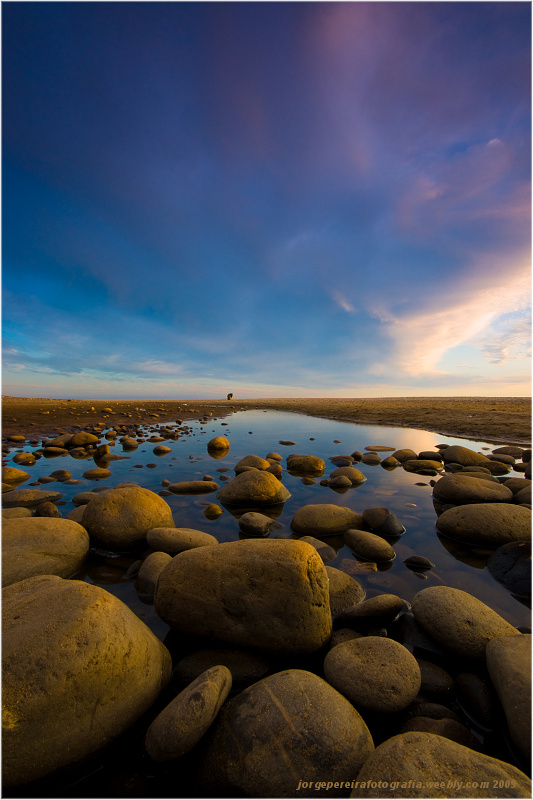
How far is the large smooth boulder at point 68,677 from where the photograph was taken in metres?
2.18

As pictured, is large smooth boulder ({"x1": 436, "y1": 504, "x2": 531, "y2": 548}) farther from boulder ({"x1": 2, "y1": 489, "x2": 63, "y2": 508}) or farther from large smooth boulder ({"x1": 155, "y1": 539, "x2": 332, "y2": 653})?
boulder ({"x1": 2, "y1": 489, "x2": 63, "y2": 508})

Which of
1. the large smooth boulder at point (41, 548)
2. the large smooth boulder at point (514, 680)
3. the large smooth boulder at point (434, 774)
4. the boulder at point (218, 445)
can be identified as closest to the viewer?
the large smooth boulder at point (434, 774)

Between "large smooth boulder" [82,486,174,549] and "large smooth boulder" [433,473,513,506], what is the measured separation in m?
6.80

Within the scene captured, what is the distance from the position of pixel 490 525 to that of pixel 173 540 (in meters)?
5.85

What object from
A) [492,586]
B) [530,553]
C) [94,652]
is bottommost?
[492,586]

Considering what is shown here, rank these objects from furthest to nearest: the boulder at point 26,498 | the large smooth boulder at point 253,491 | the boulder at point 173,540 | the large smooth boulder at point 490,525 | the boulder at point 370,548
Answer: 1. the large smooth boulder at point 253,491
2. the boulder at point 26,498
3. the large smooth boulder at point 490,525
4. the boulder at point 370,548
5. the boulder at point 173,540

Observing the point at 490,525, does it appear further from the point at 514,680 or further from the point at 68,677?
the point at 68,677

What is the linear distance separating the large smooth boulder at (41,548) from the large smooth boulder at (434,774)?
15.1 ft

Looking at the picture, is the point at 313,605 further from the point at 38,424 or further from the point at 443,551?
the point at 38,424

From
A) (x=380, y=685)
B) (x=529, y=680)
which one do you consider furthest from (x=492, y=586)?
(x=380, y=685)

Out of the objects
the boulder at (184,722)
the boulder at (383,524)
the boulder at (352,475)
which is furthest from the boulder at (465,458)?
the boulder at (184,722)

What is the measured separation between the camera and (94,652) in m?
2.47

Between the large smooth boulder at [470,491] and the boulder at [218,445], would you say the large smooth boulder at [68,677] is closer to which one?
the large smooth boulder at [470,491]

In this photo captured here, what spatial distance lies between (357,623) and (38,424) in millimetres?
27695
